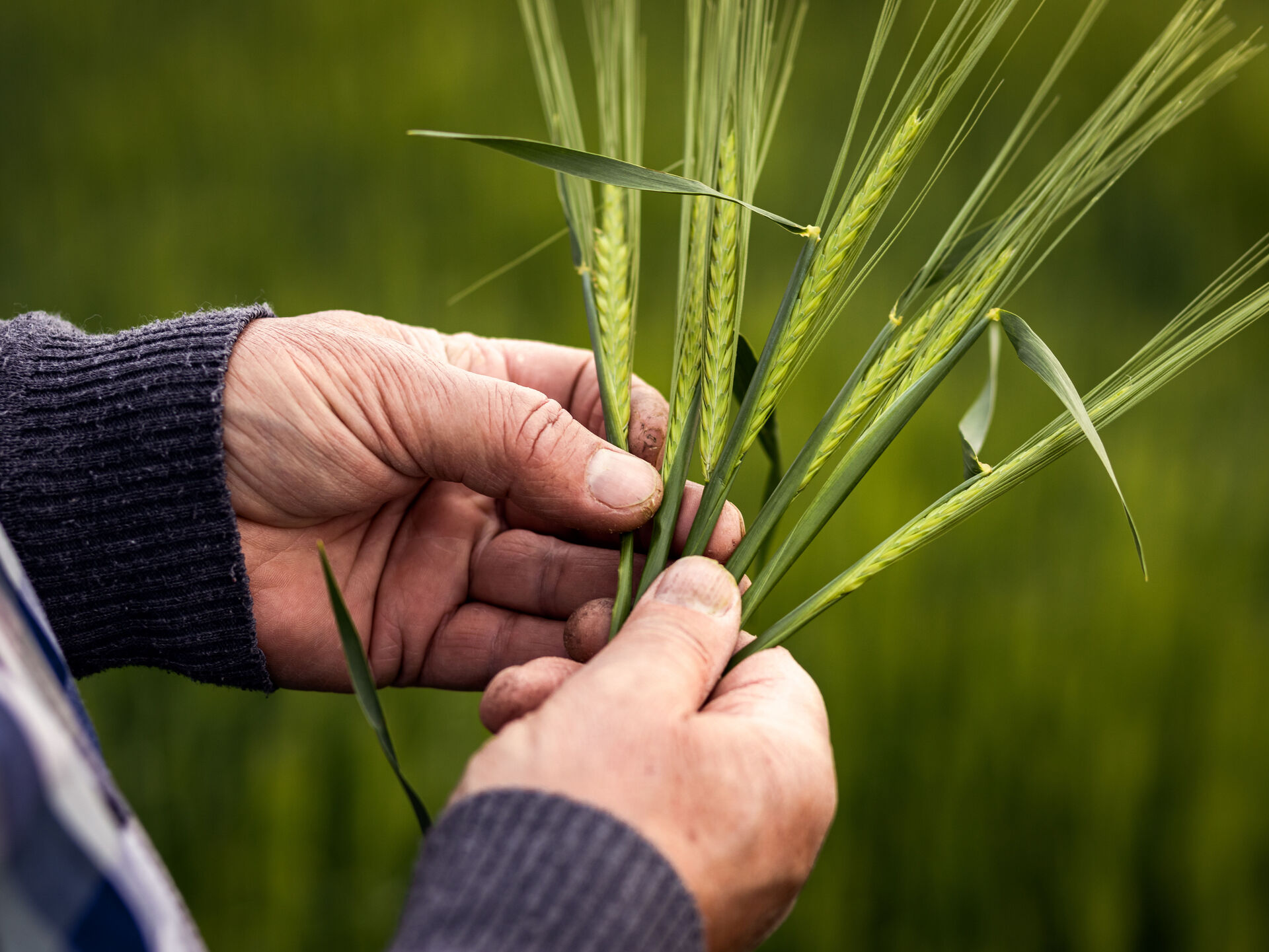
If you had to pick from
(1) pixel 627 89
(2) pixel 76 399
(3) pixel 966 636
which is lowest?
(3) pixel 966 636

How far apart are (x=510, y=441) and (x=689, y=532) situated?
0.22 m

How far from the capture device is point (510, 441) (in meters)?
1.02

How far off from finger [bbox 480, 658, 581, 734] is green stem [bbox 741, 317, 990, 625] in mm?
195

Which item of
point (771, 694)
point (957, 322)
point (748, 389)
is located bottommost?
point (771, 694)

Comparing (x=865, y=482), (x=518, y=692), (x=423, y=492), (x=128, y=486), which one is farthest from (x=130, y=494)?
(x=865, y=482)

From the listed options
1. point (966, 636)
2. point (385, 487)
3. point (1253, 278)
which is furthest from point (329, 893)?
point (1253, 278)

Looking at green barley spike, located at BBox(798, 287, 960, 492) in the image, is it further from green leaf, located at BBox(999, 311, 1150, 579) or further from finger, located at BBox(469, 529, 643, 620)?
finger, located at BBox(469, 529, 643, 620)

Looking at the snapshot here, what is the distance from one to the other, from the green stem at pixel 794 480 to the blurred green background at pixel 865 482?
0.91m

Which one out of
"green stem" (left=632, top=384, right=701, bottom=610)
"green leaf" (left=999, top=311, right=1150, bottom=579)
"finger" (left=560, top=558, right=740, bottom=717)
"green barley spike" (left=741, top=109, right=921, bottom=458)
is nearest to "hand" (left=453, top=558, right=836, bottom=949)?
"finger" (left=560, top=558, right=740, bottom=717)

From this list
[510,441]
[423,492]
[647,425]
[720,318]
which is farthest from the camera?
[423,492]

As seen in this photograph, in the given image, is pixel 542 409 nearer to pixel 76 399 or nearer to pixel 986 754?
pixel 76 399

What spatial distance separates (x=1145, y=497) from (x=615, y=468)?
1516mm

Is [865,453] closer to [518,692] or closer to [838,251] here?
[838,251]

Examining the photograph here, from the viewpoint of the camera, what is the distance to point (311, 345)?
1.06 meters
